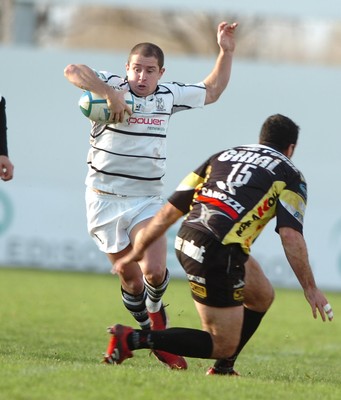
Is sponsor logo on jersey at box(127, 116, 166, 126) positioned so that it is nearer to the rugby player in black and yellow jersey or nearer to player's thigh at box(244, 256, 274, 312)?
the rugby player in black and yellow jersey

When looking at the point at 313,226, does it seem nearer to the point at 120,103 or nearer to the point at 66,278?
the point at 66,278

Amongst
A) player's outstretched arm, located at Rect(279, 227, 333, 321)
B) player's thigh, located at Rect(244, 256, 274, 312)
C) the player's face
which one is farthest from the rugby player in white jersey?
player's outstretched arm, located at Rect(279, 227, 333, 321)

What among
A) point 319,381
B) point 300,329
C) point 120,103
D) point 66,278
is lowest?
point 66,278

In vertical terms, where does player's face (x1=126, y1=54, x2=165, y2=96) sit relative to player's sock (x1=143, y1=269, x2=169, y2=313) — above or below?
above

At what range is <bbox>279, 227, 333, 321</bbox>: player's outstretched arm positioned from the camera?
7.03 m

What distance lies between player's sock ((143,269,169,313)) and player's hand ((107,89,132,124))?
1346 millimetres

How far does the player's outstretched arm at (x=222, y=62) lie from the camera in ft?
30.2

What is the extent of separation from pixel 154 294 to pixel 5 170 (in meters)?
1.55

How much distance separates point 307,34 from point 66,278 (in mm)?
25943

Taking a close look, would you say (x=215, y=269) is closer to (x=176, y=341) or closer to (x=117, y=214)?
(x=176, y=341)

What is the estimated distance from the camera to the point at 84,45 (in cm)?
4178

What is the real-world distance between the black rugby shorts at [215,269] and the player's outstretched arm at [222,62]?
7.69ft

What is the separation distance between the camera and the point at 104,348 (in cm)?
995

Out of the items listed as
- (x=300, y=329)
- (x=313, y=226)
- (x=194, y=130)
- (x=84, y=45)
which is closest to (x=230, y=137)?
(x=194, y=130)
